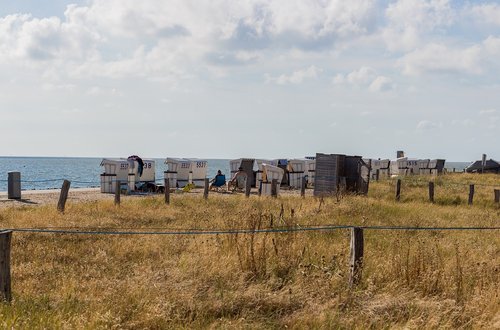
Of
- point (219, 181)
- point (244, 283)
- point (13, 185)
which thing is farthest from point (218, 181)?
point (244, 283)

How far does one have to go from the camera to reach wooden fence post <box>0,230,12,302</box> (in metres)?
6.00

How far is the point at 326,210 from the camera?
53.6ft

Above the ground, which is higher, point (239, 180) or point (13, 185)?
point (239, 180)

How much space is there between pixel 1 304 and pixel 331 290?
4.16 meters

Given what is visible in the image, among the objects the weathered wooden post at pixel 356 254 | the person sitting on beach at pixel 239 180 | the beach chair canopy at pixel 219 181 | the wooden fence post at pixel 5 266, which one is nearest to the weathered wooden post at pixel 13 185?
the beach chair canopy at pixel 219 181

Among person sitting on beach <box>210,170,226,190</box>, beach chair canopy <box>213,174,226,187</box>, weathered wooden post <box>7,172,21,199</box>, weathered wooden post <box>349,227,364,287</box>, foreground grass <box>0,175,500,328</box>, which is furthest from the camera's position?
beach chair canopy <box>213,174,226,187</box>

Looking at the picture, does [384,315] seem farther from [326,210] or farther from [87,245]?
[326,210]

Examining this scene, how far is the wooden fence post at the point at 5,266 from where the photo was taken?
6005mm

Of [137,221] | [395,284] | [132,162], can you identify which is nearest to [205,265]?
[395,284]

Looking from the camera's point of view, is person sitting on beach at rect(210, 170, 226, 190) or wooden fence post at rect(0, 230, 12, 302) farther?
person sitting on beach at rect(210, 170, 226, 190)

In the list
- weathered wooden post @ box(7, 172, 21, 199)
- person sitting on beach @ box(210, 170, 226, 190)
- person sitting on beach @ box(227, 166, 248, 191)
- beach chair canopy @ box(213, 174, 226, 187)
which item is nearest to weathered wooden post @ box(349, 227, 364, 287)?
weathered wooden post @ box(7, 172, 21, 199)

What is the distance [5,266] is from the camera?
6066mm

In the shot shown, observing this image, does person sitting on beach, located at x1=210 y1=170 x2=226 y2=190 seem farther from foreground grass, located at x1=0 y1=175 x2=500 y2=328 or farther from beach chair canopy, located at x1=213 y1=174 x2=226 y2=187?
foreground grass, located at x1=0 y1=175 x2=500 y2=328

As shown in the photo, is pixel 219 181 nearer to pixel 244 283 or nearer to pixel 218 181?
pixel 218 181
